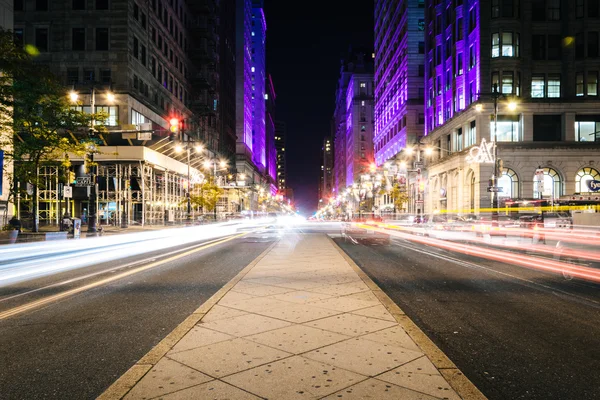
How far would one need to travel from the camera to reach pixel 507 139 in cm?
5019

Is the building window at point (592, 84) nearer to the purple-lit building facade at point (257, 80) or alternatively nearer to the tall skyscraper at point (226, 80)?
the tall skyscraper at point (226, 80)

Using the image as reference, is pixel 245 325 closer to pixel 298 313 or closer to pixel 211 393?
pixel 298 313

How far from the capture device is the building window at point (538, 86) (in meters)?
50.3

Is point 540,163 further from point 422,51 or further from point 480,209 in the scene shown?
point 422,51

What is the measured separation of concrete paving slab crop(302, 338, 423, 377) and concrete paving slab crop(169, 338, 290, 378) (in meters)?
0.47

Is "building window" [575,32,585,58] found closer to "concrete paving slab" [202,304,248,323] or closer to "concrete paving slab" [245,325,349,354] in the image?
"concrete paving slab" [202,304,248,323]

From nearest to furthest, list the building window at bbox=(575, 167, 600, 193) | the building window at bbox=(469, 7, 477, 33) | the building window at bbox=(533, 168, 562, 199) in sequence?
the building window at bbox=(575, 167, 600, 193), the building window at bbox=(533, 168, 562, 199), the building window at bbox=(469, 7, 477, 33)

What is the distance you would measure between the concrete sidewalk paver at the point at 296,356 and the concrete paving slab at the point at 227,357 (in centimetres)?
1

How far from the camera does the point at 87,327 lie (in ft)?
21.5

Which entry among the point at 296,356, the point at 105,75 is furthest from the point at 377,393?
the point at 105,75

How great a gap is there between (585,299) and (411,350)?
5.62 m

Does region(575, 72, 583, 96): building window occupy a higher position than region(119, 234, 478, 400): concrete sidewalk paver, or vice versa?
region(575, 72, 583, 96): building window

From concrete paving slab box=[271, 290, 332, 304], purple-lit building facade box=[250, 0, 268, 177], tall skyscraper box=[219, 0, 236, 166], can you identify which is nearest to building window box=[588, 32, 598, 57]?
concrete paving slab box=[271, 290, 332, 304]

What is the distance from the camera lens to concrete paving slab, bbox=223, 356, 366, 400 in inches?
159
